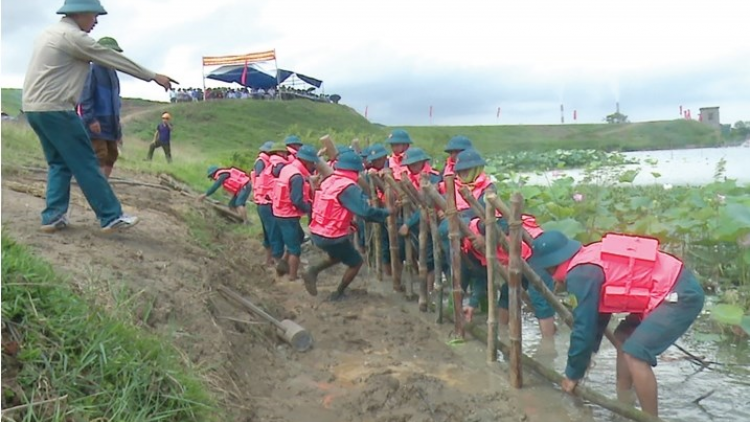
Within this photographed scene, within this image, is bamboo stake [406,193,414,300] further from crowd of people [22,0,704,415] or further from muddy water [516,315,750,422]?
muddy water [516,315,750,422]

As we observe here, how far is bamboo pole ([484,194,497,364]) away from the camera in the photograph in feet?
17.7

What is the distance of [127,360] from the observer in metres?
3.41

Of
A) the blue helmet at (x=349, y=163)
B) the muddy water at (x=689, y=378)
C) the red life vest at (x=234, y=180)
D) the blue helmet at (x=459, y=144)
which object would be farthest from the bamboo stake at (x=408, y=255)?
the red life vest at (x=234, y=180)

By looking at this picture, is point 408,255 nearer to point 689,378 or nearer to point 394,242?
point 394,242

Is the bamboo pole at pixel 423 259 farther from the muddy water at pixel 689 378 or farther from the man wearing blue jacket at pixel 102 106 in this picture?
the man wearing blue jacket at pixel 102 106

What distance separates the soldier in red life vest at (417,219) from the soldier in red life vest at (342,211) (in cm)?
32

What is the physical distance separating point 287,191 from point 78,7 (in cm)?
407

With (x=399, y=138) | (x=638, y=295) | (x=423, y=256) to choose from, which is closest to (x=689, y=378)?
(x=638, y=295)

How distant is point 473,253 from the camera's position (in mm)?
6914

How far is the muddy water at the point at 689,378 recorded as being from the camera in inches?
207

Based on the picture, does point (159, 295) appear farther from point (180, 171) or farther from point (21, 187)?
point (180, 171)

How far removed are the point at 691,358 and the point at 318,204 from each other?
404 centimetres

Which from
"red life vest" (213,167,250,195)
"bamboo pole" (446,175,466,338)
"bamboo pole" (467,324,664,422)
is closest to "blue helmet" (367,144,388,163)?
"bamboo pole" (446,175,466,338)

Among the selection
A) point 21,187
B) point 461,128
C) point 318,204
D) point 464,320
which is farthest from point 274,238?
A: point 461,128
